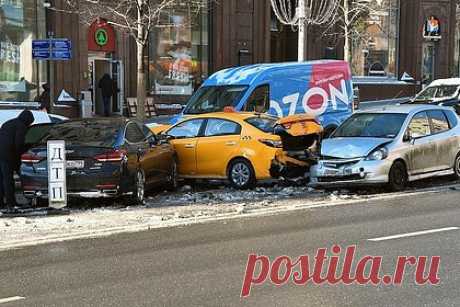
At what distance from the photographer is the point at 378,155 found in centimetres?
1281

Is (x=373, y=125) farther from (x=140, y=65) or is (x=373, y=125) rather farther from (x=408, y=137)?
(x=140, y=65)

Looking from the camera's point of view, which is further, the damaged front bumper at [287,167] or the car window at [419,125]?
the car window at [419,125]

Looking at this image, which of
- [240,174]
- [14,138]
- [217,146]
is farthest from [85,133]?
[240,174]

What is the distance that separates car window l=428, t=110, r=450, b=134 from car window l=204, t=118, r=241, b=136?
398 centimetres

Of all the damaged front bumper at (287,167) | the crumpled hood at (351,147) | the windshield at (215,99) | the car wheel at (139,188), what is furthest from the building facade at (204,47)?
the crumpled hood at (351,147)

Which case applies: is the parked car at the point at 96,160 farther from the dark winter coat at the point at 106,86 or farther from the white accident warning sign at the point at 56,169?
the dark winter coat at the point at 106,86

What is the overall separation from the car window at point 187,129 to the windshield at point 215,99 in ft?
7.06

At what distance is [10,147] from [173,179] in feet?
11.2

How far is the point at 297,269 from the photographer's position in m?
7.25

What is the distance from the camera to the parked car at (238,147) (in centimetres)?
1337

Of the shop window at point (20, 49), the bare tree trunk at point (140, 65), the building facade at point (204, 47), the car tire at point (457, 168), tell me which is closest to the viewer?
the car tire at point (457, 168)

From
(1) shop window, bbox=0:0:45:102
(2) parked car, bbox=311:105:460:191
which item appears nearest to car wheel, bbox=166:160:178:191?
(2) parked car, bbox=311:105:460:191

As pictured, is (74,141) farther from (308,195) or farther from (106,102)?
(106,102)

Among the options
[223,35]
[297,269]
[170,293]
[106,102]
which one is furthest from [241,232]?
[223,35]
